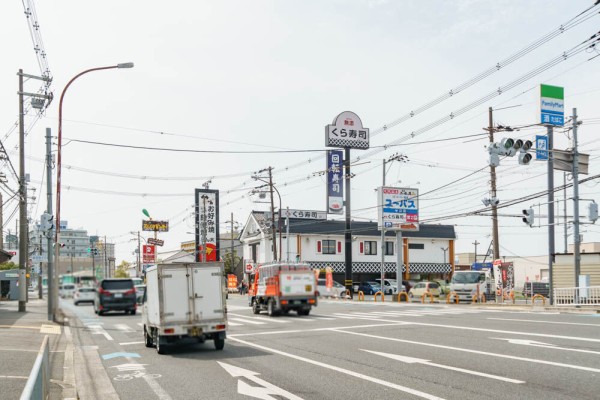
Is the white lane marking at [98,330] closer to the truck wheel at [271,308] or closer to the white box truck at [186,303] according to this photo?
the white box truck at [186,303]

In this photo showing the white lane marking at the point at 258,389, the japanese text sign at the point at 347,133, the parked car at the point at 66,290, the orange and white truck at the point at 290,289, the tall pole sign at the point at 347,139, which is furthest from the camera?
the japanese text sign at the point at 347,133

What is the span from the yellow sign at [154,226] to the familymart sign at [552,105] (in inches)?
2634

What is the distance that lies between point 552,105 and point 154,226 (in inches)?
2662

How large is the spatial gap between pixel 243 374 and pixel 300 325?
11751 millimetres

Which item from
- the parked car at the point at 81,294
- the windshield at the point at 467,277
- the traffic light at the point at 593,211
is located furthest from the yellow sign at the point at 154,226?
the parked car at the point at 81,294

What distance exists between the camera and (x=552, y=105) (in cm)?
3170

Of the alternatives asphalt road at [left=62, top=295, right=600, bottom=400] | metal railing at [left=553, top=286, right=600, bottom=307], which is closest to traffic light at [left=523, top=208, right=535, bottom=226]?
→ metal railing at [left=553, top=286, right=600, bottom=307]

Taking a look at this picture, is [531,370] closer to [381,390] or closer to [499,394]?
[499,394]

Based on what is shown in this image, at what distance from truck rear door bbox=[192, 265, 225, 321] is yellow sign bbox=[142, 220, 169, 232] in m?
74.7

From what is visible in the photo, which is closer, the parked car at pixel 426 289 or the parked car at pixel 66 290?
the parked car at pixel 66 290

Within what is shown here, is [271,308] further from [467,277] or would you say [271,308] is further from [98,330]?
[467,277]

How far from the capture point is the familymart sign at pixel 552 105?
103ft

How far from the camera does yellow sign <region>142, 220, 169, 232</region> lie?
291ft

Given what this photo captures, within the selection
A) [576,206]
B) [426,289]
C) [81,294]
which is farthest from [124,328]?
[426,289]
